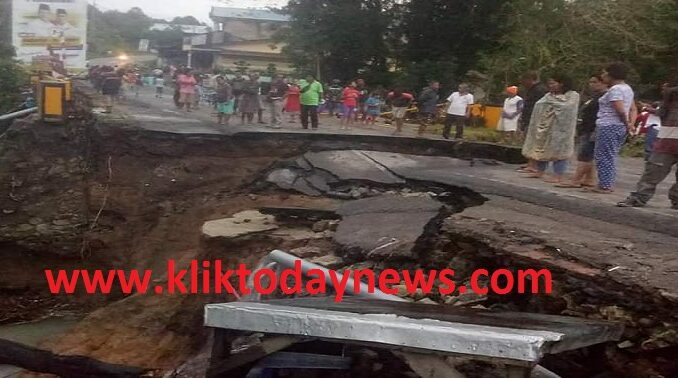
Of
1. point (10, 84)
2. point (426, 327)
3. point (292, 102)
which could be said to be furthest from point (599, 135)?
point (10, 84)

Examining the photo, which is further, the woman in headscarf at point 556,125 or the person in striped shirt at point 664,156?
the woman in headscarf at point 556,125

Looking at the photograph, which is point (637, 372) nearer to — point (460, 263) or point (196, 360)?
point (460, 263)

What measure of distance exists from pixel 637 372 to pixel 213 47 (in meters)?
36.1

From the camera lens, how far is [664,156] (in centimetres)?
568

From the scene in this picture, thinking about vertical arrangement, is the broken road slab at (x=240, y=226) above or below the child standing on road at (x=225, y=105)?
below

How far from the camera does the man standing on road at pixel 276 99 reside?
1408cm

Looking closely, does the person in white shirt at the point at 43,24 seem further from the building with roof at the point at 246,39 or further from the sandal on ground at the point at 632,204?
the sandal on ground at the point at 632,204

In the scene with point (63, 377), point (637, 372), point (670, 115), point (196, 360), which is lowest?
point (196, 360)

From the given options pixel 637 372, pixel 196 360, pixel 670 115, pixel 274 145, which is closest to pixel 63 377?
pixel 196 360

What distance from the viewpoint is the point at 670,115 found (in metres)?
5.72

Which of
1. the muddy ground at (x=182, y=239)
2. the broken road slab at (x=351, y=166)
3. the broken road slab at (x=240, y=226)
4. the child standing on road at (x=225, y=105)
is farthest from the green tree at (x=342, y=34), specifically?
the broken road slab at (x=240, y=226)

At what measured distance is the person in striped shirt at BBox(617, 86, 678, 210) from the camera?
5.65 m

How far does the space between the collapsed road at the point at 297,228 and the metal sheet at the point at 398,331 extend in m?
0.24

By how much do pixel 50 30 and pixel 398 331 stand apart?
67.7 feet
